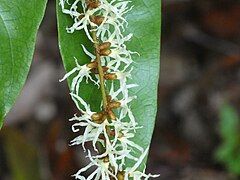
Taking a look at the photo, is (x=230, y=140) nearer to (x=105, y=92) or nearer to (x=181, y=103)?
(x=181, y=103)

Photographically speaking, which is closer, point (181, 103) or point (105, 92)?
point (105, 92)

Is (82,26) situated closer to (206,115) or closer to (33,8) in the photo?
(33,8)

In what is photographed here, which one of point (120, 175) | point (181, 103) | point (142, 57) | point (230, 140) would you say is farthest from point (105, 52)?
point (181, 103)

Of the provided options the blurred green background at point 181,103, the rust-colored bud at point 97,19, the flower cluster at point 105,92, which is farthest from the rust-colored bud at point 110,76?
the blurred green background at point 181,103

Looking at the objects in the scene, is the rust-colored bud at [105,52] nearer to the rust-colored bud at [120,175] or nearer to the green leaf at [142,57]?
the green leaf at [142,57]

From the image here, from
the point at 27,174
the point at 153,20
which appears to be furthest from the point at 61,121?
the point at 153,20
